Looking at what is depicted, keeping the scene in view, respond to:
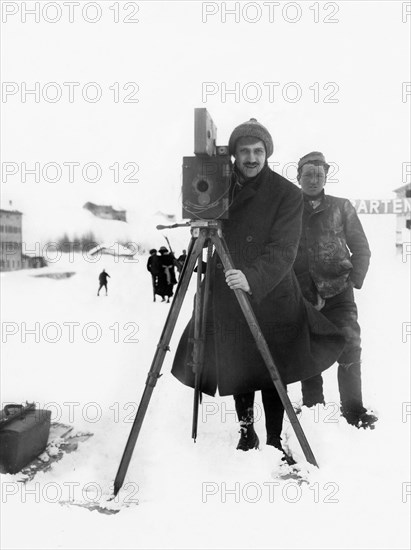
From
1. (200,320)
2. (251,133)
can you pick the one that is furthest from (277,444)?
(251,133)

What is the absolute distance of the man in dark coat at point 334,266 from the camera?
10.7ft

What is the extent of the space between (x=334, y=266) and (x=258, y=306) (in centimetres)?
85

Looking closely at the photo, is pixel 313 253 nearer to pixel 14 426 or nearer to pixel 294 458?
pixel 294 458

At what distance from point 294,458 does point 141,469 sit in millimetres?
835

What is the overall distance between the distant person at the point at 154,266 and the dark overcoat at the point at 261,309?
5053mm

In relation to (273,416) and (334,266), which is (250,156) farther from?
(273,416)

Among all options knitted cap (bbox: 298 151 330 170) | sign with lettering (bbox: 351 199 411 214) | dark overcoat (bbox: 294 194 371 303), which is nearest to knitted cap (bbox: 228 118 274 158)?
knitted cap (bbox: 298 151 330 170)

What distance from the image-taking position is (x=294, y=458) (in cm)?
264

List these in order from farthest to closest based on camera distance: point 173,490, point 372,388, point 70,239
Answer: point 70,239
point 372,388
point 173,490

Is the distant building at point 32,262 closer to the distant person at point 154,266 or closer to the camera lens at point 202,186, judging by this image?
the distant person at point 154,266

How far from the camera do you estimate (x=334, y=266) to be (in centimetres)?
326

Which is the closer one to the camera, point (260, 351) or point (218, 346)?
point (260, 351)

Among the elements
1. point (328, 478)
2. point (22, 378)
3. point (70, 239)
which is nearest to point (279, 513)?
point (328, 478)

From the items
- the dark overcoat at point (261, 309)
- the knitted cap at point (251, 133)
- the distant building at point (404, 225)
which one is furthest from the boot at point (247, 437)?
the distant building at point (404, 225)
